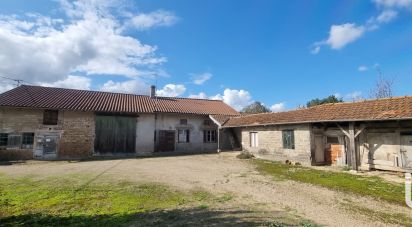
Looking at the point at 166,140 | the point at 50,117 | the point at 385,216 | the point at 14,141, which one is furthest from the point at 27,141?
the point at 385,216

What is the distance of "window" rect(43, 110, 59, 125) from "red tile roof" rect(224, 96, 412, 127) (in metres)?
15.7

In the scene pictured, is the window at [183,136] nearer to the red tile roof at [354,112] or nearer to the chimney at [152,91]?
the chimney at [152,91]

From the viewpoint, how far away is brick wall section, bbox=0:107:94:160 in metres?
19.5

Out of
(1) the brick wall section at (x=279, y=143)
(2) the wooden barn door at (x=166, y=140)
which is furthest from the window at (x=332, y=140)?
(2) the wooden barn door at (x=166, y=140)

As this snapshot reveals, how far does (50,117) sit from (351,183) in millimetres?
20384

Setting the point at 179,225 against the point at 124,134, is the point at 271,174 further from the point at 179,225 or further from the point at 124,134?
the point at 124,134

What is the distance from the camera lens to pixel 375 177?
456 inches

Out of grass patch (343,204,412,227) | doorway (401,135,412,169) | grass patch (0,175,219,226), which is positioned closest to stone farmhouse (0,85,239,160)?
grass patch (0,175,219,226)

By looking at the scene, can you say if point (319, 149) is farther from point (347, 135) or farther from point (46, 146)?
point (46, 146)

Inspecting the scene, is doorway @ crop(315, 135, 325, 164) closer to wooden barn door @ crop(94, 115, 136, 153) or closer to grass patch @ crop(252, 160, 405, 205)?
grass patch @ crop(252, 160, 405, 205)

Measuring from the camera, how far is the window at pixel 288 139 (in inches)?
671

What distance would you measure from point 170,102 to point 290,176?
18.2m

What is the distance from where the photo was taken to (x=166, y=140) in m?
24.6

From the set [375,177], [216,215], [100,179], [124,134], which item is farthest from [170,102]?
[216,215]
